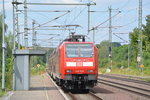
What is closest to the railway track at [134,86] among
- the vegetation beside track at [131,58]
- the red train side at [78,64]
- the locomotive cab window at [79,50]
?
the red train side at [78,64]

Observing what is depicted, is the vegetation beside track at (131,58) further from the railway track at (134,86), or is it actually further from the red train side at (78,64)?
the red train side at (78,64)

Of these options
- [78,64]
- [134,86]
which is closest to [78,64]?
[78,64]

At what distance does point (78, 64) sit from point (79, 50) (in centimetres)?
91

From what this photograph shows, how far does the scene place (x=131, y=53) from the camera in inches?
3868

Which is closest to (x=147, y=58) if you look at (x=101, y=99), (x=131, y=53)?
(x=131, y=53)

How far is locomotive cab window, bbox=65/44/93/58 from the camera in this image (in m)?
21.3

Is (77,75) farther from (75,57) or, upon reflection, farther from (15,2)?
(15,2)

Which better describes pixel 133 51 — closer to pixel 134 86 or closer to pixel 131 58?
pixel 131 58

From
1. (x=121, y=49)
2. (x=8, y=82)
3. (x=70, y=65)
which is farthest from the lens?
(x=121, y=49)

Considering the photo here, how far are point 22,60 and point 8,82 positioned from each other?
541 centimetres

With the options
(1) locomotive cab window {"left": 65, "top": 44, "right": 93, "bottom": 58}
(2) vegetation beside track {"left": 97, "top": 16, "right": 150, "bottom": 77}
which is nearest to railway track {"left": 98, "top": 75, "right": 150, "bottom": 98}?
(1) locomotive cab window {"left": 65, "top": 44, "right": 93, "bottom": 58}

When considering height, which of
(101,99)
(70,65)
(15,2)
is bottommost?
(101,99)

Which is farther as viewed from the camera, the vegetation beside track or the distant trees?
the distant trees

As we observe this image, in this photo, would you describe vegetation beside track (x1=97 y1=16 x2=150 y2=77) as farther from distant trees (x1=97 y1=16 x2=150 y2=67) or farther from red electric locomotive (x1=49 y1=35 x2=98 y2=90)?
red electric locomotive (x1=49 y1=35 x2=98 y2=90)
